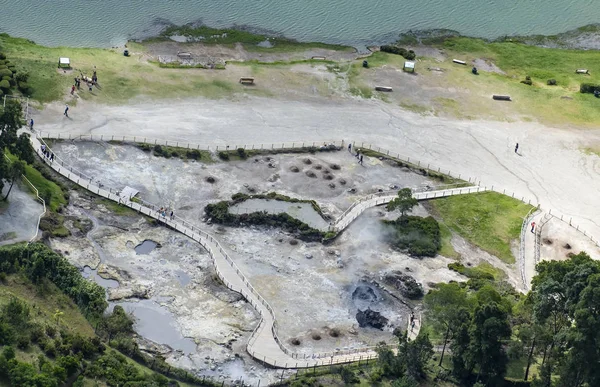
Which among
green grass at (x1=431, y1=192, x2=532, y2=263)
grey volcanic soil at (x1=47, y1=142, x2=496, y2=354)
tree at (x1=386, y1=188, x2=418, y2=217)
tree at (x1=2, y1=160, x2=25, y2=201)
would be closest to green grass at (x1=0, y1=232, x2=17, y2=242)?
tree at (x1=2, y1=160, x2=25, y2=201)

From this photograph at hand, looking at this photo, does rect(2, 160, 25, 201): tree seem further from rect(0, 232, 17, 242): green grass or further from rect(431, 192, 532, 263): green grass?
rect(431, 192, 532, 263): green grass

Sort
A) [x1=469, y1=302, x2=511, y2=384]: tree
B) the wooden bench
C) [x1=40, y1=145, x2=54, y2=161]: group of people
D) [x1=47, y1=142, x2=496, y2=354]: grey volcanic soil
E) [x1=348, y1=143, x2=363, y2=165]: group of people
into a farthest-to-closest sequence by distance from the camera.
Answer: the wooden bench
[x1=348, y1=143, x2=363, y2=165]: group of people
[x1=40, y1=145, x2=54, y2=161]: group of people
[x1=47, y1=142, x2=496, y2=354]: grey volcanic soil
[x1=469, y1=302, x2=511, y2=384]: tree

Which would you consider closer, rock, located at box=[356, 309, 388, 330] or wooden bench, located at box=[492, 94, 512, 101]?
rock, located at box=[356, 309, 388, 330]

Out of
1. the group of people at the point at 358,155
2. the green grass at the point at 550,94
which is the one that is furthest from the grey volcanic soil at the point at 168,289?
the green grass at the point at 550,94

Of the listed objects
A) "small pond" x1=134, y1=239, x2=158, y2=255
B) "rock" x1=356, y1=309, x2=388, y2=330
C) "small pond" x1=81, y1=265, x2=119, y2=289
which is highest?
"small pond" x1=134, y1=239, x2=158, y2=255

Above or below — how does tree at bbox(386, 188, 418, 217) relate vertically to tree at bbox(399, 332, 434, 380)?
above

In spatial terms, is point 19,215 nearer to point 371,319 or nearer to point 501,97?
point 371,319

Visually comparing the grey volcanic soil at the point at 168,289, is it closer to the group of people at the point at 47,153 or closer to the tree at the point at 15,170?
the tree at the point at 15,170
